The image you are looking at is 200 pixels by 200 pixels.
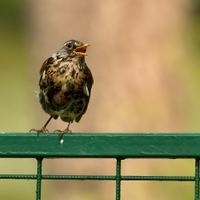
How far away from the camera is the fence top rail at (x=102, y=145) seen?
381 centimetres

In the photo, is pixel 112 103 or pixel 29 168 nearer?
pixel 112 103

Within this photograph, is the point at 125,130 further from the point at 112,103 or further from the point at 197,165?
the point at 197,165

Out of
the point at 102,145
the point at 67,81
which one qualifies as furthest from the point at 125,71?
the point at 102,145

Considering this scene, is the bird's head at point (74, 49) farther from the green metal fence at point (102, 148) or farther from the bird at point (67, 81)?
the green metal fence at point (102, 148)

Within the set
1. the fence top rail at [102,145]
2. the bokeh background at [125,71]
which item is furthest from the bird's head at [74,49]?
the bokeh background at [125,71]

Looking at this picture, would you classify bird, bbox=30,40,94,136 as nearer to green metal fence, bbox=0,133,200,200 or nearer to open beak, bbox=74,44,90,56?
open beak, bbox=74,44,90,56

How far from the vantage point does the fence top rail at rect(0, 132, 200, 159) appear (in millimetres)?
3807

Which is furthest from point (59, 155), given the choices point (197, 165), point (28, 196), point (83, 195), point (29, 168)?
point (29, 168)

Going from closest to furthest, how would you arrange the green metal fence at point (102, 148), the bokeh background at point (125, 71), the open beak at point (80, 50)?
the green metal fence at point (102, 148), the open beak at point (80, 50), the bokeh background at point (125, 71)

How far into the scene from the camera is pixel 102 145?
3.83 metres

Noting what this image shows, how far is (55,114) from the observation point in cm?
636

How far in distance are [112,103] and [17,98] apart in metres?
15.9

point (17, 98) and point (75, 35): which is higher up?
point (17, 98)

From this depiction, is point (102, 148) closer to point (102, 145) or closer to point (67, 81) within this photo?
point (102, 145)
